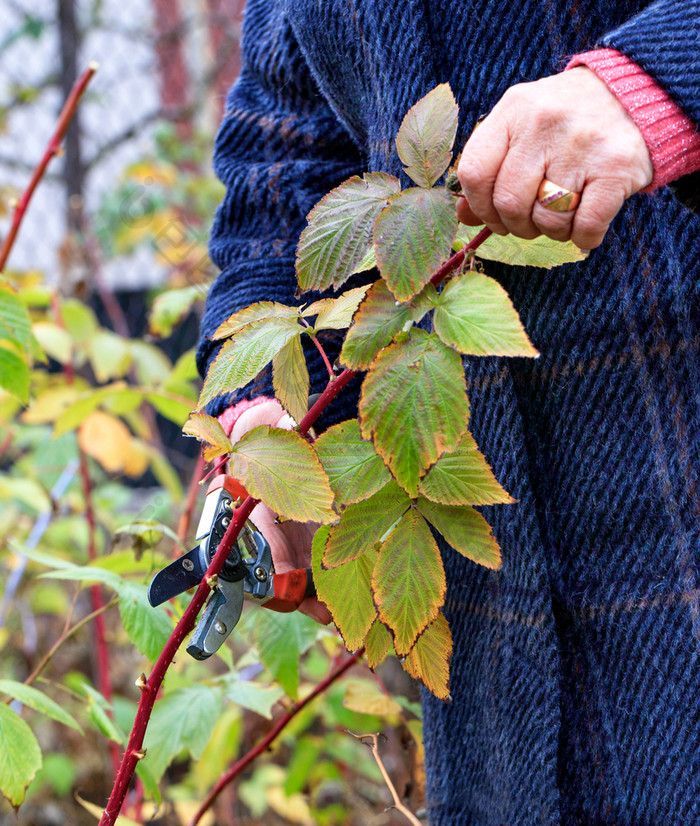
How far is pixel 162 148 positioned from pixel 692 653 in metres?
3.20

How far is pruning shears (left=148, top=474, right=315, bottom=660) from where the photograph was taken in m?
0.66

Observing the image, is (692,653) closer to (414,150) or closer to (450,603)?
(450,603)

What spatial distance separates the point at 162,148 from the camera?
11.2ft

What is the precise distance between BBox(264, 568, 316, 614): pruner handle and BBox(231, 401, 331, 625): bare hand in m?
0.04

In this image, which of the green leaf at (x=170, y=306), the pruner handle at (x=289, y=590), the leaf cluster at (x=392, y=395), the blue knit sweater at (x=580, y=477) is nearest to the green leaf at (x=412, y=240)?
the leaf cluster at (x=392, y=395)

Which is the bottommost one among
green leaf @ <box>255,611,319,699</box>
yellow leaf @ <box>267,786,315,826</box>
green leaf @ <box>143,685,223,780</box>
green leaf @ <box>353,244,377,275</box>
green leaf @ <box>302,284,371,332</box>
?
yellow leaf @ <box>267,786,315,826</box>

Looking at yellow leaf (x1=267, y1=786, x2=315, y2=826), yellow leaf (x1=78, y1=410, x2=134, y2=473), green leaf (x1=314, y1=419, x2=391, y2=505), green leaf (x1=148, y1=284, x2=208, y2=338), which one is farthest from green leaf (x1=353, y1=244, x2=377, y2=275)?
yellow leaf (x1=267, y1=786, x2=315, y2=826)

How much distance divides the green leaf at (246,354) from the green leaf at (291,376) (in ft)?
0.07

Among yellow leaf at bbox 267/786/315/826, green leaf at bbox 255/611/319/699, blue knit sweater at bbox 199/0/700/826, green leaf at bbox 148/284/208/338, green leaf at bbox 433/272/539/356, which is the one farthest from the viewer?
yellow leaf at bbox 267/786/315/826

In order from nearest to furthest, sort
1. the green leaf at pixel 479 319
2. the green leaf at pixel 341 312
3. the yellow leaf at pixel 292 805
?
the green leaf at pixel 479 319, the green leaf at pixel 341 312, the yellow leaf at pixel 292 805

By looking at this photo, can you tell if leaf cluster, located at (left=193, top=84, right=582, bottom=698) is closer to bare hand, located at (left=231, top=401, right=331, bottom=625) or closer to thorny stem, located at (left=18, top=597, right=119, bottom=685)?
bare hand, located at (left=231, top=401, right=331, bottom=625)

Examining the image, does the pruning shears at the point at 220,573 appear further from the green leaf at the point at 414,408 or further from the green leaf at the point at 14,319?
the green leaf at the point at 14,319

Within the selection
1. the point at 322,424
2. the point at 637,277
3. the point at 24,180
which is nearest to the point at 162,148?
the point at 24,180

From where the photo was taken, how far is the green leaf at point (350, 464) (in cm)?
57
